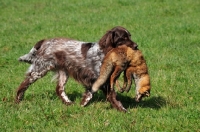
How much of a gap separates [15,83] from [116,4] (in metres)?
11.4

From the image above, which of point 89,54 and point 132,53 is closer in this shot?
point 132,53

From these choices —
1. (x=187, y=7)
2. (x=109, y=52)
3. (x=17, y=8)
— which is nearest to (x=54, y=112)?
(x=109, y=52)

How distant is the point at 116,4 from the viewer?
19734 mm

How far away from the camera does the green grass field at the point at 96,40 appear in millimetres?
6289

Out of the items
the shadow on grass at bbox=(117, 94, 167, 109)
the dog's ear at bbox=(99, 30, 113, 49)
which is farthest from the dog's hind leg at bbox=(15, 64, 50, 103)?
the shadow on grass at bbox=(117, 94, 167, 109)

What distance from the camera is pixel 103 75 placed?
7219 millimetres

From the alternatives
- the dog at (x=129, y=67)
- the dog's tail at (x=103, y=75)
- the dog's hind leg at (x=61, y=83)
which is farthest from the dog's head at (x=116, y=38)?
the dog's hind leg at (x=61, y=83)

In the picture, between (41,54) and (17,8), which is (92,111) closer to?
(41,54)

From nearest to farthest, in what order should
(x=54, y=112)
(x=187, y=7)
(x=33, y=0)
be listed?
(x=54, y=112), (x=187, y=7), (x=33, y=0)

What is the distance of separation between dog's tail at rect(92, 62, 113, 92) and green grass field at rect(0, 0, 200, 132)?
39 cm

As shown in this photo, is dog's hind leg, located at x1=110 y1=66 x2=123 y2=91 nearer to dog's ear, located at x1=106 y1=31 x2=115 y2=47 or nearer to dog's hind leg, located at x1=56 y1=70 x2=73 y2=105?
dog's ear, located at x1=106 y1=31 x2=115 y2=47

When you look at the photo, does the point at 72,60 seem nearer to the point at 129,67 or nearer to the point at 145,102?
the point at 129,67

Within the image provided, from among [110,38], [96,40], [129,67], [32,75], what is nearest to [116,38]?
[110,38]

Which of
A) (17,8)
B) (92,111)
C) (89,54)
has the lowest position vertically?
(17,8)
